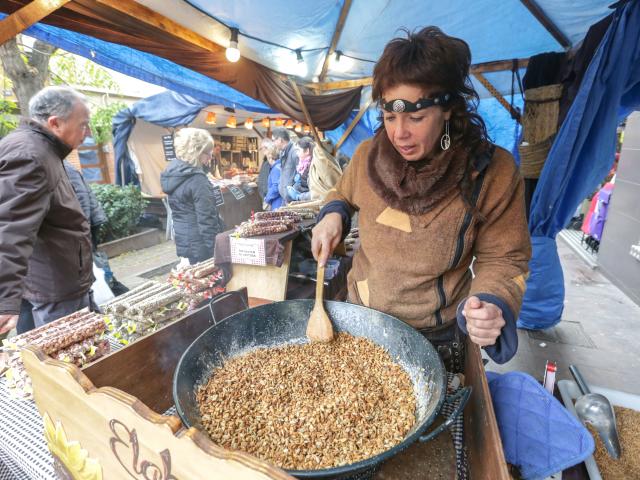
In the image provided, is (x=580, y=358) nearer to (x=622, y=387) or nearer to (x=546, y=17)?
(x=622, y=387)

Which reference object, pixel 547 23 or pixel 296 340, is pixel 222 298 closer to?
pixel 296 340

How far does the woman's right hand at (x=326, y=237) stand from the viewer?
129 centimetres

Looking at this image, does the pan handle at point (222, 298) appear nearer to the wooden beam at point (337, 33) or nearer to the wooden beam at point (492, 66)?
the wooden beam at point (337, 33)

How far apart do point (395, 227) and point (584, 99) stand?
2201 millimetres

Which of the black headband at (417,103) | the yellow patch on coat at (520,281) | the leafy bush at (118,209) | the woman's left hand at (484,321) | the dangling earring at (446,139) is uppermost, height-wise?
the black headband at (417,103)

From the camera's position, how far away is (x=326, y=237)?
130cm

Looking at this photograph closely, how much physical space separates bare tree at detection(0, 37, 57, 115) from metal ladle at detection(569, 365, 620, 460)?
6.38 metres

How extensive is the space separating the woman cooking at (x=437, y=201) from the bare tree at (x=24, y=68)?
549 centimetres

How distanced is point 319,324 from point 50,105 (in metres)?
1.80

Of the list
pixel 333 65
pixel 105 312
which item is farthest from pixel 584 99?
pixel 105 312

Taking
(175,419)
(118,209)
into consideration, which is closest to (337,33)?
(175,419)

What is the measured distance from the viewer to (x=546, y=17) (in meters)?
2.71

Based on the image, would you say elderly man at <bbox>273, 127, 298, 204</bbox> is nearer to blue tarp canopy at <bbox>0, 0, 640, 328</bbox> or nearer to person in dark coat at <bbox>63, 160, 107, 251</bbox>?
blue tarp canopy at <bbox>0, 0, 640, 328</bbox>

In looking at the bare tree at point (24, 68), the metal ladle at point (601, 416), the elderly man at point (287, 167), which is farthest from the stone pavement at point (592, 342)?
the bare tree at point (24, 68)
